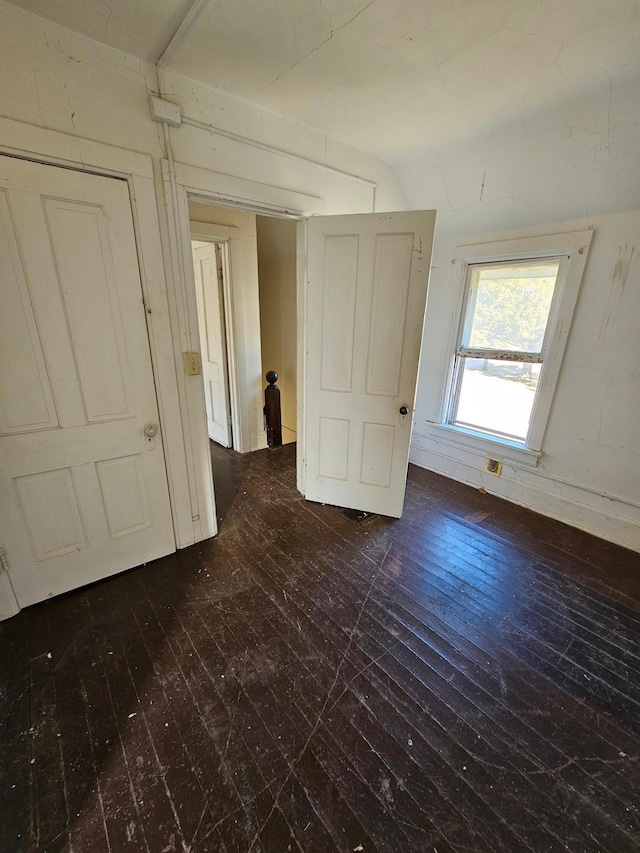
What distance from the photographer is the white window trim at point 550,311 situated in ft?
7.84

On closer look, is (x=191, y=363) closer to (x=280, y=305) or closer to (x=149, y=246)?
(x=149, y=246)

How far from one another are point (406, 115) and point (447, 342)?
1.75 meters

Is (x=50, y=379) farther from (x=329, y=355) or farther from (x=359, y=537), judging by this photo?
(x=359, y=537)

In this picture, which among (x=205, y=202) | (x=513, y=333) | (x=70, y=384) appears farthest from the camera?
(x=513, y=333)

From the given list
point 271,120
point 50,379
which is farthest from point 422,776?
point 271,120

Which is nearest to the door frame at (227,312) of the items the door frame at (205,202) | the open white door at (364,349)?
the door frame at (205,202)

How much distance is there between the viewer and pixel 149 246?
69.8 inches

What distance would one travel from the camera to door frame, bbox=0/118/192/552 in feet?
4.66

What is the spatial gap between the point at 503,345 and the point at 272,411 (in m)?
2.31

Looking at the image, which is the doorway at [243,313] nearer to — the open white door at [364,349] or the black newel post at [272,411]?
the black newel post at [272,411]

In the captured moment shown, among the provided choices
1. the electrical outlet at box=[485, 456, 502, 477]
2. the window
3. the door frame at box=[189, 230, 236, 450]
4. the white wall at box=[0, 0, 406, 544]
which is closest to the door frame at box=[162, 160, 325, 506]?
the white wall at box=[0, 0, 406, 544]

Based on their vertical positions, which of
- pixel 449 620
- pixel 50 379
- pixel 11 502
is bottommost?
pixel 449 620

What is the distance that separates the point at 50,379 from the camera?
1.64 meters

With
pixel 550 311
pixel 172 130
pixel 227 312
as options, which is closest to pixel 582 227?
pixel 550 311
